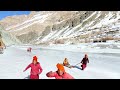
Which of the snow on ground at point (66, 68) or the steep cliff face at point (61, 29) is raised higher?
the steep cliff face at point (61, 29)

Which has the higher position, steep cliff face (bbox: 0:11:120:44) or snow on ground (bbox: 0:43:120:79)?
steep cliff face (bbox: 0:11:120:44)

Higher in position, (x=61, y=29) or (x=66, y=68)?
(x=61, y=29)

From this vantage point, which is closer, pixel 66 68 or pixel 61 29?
pixel 66 68

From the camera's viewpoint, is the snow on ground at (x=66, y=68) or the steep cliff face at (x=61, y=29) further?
the steep cliff face at (x=61, y=29)

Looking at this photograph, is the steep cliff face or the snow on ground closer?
the snow on ground

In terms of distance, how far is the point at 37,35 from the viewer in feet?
150
